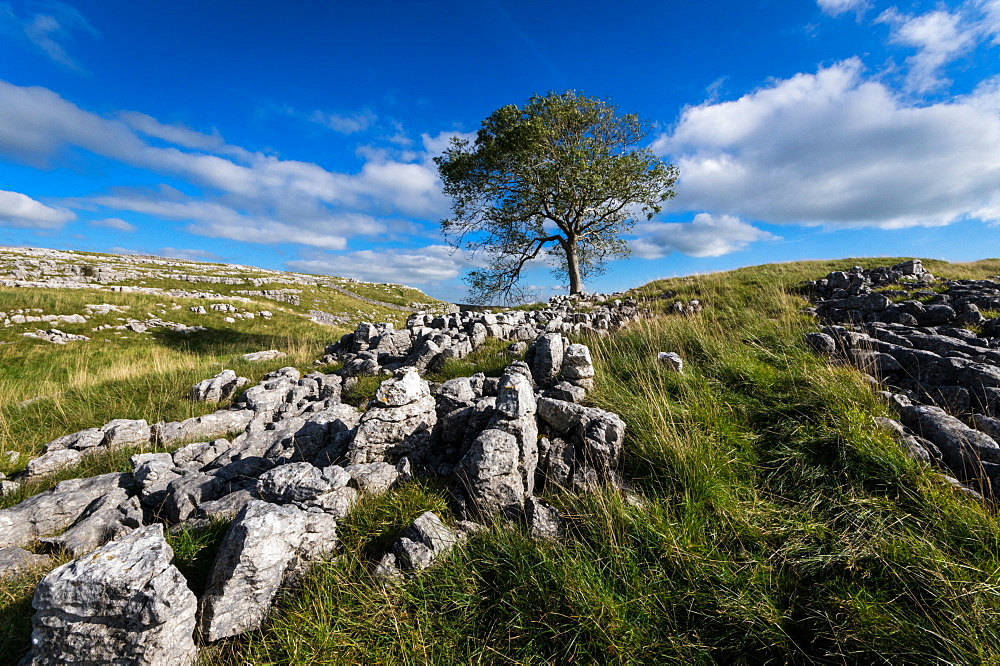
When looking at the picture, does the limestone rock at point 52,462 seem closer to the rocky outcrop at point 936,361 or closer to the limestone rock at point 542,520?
the limestone rock at point 542,520

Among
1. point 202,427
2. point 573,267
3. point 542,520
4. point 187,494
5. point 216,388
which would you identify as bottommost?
point 202,427

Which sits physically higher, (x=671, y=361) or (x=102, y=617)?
(x=671, y=361)

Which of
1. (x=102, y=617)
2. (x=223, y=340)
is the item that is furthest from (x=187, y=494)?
(x=223, y=340)

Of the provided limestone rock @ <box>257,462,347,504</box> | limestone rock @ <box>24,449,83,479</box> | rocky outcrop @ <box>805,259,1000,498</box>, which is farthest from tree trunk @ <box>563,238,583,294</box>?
limestone rock @ <box>24,449,83,479</box>

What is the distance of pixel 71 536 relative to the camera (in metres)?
3.92

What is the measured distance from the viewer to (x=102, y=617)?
2.53m

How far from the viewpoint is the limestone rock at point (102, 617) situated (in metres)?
2.49

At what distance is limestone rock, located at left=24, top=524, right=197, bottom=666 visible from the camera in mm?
2492

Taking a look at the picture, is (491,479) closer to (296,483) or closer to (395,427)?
(395,427)

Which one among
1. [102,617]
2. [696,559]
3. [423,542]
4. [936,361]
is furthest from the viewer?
[936,361]

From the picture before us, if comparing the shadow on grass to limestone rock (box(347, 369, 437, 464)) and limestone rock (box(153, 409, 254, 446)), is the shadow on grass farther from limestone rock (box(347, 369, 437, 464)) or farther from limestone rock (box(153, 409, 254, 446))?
limestone rock (box(347, 369, 437, 464))

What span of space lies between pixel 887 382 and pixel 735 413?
294cm

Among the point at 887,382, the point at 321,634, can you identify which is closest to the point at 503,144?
the point at 887,382

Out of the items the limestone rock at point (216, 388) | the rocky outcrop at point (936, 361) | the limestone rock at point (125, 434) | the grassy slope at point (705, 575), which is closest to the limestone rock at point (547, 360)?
the grassy slope at point (705, 575)
